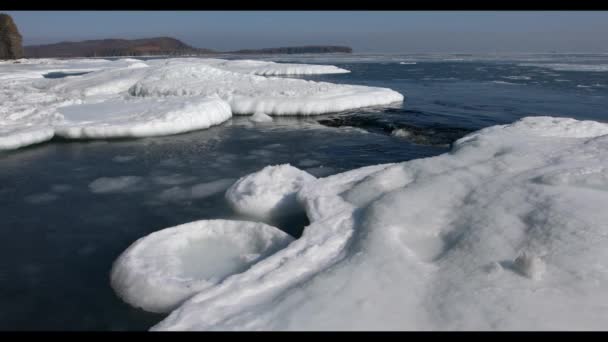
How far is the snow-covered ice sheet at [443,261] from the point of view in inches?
98.0

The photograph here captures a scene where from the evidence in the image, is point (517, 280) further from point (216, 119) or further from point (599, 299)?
point (216, 119)

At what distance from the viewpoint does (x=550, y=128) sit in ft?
21.3

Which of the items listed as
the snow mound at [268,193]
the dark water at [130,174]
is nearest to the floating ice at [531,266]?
the dark water at [130,174]

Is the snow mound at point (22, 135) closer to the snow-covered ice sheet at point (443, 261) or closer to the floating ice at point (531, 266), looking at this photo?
the snow-covered ice sheet at point (443, 261)

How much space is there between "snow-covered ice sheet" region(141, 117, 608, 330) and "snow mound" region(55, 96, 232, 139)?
5314mm

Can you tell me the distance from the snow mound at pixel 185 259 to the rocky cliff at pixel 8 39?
190 feet

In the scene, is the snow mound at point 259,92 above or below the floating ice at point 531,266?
above

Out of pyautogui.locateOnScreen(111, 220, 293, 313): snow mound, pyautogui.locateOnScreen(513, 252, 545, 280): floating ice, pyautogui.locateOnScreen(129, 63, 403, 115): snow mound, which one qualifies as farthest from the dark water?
pyautogui.locateOnScreen(513, 252, 545, 280): floating ice

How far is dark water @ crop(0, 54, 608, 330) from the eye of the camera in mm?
3336

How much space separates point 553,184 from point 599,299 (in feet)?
5.58

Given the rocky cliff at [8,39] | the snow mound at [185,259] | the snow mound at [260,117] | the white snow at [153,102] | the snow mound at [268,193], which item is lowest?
the snow mound at [185,259]

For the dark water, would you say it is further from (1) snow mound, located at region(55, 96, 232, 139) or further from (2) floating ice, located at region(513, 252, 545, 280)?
(2) floating ice, located at region(513, 252, 545, 280)
